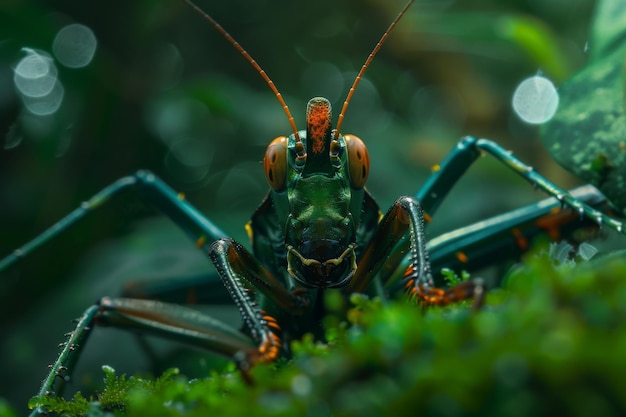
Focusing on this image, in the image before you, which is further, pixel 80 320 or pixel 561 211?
pixel 561 211

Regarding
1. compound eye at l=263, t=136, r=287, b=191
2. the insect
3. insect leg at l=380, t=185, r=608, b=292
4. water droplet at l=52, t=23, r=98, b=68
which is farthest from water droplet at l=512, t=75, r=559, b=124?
water droplet at l=52, t=23, r=98, b=68

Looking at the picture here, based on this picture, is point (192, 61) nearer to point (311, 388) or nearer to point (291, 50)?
point (291, 50)

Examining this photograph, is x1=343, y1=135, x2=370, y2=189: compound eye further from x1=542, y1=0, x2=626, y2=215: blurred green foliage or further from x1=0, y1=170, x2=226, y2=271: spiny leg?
x1=542, y1=0, x2=626, y2=215: blurred green foliage

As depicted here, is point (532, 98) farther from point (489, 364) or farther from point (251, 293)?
point (489, 364)

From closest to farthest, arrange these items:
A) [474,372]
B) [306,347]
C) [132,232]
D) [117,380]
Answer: [474,372] → [306,347] → [117,380] → [132,232]

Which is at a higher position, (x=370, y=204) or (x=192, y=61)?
(x=192, y=61)

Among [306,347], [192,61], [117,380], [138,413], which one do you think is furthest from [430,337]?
[192,61]
